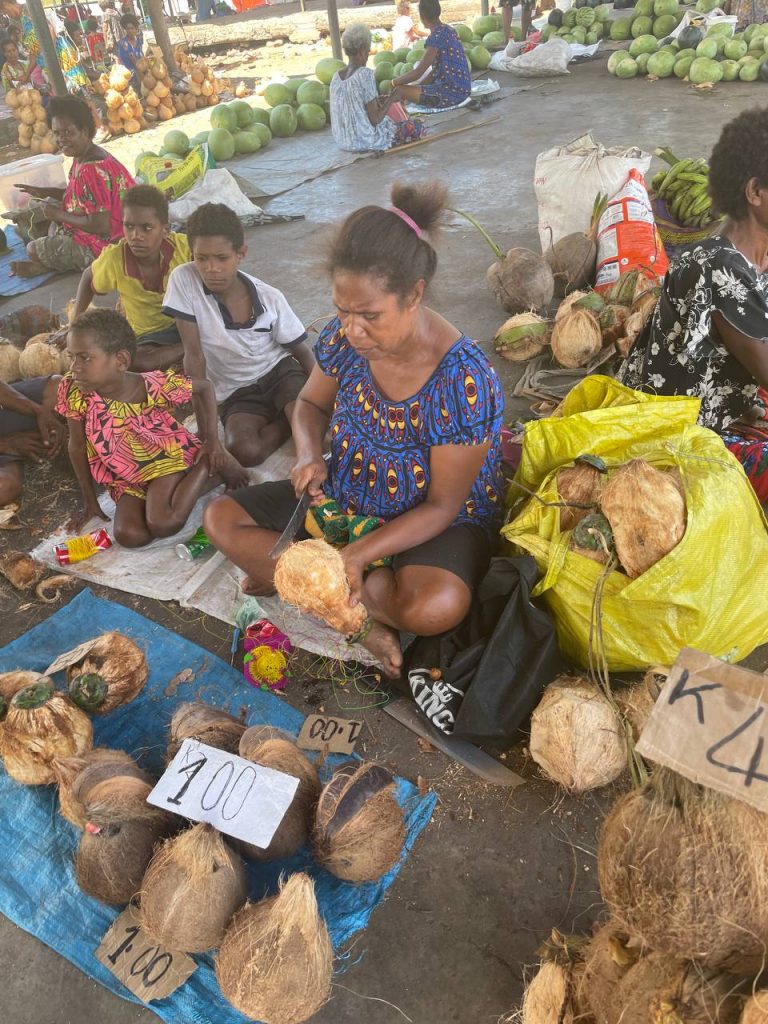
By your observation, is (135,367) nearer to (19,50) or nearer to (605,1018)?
(605,1018)

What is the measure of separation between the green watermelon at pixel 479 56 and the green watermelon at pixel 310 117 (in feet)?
8.51

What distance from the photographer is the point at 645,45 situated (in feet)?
28.8

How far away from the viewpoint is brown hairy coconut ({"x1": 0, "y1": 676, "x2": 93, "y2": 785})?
2033mm

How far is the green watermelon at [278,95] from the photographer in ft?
29.9

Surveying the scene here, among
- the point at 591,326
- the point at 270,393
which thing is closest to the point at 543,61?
the point at 591,326

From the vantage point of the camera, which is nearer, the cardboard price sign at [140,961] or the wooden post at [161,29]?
the cardboard price sign at [140,961]

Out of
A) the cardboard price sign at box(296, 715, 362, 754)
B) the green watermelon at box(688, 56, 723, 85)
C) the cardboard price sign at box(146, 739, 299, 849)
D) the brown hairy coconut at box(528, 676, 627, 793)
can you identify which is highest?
the green watermelon at box(688, 56, 723, 85)

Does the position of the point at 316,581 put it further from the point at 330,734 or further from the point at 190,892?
the point at 190,892

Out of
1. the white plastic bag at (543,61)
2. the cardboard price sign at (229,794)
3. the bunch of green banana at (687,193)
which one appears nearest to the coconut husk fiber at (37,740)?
the cardboard price sign at (229,794)

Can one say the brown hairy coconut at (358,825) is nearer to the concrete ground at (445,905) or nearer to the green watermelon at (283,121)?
the concrete ground at (445,905)

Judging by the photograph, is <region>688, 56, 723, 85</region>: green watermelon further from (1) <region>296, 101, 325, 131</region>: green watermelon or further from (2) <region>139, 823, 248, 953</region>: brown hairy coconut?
(2) <region>139, 823, 248, 953</region>: brown hairy coconut

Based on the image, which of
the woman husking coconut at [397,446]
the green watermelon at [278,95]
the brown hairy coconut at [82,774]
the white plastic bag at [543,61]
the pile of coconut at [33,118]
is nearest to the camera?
the brown hairy coconut at [82,774]

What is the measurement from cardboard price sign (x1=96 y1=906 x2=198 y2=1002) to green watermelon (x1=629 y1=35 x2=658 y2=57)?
34.4ft

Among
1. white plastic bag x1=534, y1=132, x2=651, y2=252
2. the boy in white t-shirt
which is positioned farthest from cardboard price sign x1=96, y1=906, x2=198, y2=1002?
white plastic bag x1=534, y1=132, x2=651, y2=252
